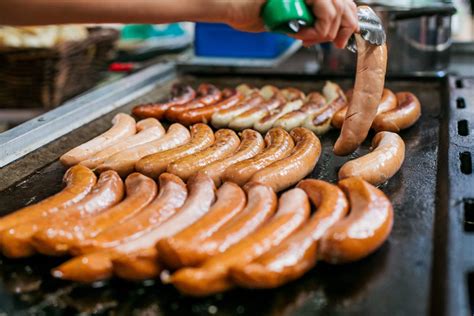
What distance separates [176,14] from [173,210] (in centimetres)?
75

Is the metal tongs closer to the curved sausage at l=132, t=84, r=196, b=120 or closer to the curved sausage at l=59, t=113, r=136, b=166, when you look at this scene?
the curved sausage at l=59, t=113, r=136, b=166

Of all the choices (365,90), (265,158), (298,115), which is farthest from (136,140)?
(365,90)

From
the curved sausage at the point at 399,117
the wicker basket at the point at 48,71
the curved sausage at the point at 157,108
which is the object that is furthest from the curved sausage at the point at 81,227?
the wicker basket at the point at 48,71

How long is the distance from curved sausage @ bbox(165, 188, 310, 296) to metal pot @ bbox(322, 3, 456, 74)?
2.74 m

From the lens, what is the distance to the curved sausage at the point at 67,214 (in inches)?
84.4

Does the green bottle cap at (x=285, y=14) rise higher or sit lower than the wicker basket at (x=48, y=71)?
higher

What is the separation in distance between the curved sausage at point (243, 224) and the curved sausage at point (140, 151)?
69cm

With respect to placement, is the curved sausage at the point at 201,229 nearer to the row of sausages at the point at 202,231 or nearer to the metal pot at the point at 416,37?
the row of sausages at the point at 202,231

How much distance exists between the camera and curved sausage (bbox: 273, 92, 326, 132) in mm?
3451

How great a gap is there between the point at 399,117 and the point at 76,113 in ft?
6.02

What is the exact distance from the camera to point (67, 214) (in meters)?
2.26

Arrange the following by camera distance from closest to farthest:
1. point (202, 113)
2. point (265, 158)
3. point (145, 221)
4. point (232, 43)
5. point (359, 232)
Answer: point (359, 232), point (145, 221), point (265, 158), point (202, 113), point (232, 43)

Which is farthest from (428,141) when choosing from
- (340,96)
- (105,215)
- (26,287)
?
(26,287)

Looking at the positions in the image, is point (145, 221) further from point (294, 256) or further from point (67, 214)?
point (294, 256)
